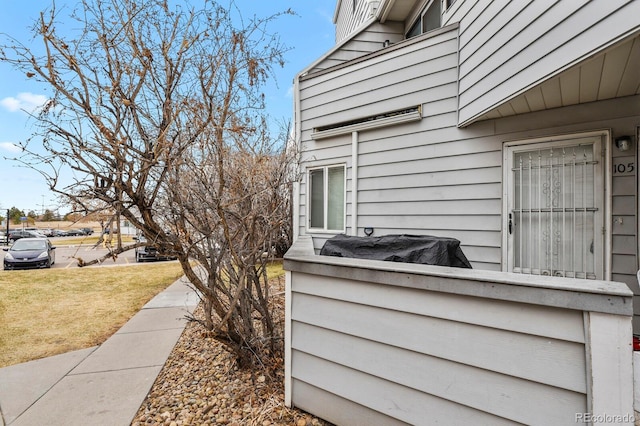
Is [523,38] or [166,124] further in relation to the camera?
[523,38]

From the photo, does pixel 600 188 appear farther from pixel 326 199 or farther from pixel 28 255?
pixel 28 255

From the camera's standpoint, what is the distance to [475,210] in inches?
156

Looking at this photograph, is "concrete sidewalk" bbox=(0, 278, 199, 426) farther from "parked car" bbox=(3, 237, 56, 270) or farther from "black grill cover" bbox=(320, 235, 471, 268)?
"parked car" bbox=(3, 237, 56, 270)

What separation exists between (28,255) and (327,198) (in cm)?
1337

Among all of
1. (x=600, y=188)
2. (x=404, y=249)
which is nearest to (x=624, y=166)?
(x=600, y=188)

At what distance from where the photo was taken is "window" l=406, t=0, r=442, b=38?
508 centimetres

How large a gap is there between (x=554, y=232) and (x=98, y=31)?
4735 mm

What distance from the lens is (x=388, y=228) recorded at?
476 cm

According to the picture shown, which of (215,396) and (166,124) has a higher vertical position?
(166,124)

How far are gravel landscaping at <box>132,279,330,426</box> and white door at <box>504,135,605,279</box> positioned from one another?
2.88m

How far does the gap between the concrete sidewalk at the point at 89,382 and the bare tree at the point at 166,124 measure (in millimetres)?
1020

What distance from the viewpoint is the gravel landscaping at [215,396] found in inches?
101

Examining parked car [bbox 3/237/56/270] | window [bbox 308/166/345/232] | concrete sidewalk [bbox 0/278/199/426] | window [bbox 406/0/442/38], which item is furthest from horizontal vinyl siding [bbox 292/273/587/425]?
parked car [bbox 3/237/56/270]

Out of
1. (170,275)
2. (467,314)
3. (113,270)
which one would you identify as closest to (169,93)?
(467,314)
